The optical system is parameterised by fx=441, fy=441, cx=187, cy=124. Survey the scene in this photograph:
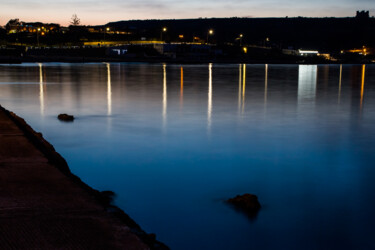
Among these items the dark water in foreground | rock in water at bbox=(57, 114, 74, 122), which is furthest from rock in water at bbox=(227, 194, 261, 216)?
rock in water at bbox=(57, 114, 74, 122)

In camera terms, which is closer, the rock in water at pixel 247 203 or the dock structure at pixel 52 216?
the dock structure at pixel 52 216

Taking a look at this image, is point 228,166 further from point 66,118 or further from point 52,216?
point 66,118

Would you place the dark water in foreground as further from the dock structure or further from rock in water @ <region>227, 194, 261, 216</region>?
the dock structure

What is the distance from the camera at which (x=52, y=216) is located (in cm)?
399

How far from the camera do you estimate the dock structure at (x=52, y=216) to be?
349 cm

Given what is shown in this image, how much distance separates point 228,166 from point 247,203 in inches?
102

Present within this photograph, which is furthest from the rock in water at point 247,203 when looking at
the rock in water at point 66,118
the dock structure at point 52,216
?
the rock in water at point 66,118

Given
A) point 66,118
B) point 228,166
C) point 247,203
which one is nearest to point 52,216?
point 247,203

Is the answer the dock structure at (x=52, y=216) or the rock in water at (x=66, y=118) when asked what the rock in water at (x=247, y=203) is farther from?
the rock in water at (x=66, y=118)

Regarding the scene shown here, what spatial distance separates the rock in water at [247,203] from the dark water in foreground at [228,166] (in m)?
0.16

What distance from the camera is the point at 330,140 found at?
12.1 m

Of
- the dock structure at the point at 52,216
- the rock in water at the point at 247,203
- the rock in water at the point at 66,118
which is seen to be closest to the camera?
the dock structure at the point at 52,216

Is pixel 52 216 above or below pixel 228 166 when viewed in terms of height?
above

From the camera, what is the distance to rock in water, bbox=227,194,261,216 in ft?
22.1
